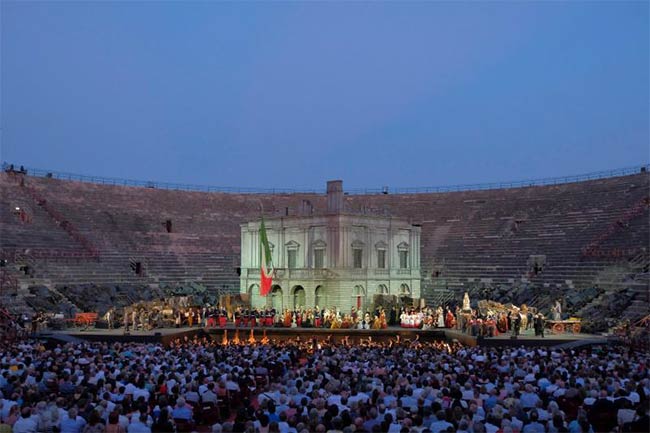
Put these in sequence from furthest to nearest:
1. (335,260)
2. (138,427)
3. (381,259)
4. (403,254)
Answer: (403,254) < (381,259) < (335,260) < (138,427)

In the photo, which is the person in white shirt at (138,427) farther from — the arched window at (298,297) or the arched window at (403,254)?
the arched window at (403,254)

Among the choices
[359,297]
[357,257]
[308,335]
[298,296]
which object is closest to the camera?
[308,335]

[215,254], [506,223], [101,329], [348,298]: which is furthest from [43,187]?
[506,223]

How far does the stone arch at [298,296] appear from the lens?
47.1 metres

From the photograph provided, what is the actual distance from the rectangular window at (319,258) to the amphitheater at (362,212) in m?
4.34

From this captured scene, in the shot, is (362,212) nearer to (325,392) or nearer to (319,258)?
(319,258)

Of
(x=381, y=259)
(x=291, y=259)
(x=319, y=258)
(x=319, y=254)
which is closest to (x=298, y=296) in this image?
(x=291, y=259)

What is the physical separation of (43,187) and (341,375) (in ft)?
156

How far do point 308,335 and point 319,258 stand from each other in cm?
842

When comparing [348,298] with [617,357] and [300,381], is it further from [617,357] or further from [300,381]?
[300,381]

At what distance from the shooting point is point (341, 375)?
18.1m

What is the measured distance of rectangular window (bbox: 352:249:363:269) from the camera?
4669cm

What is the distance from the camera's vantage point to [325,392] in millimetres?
15609

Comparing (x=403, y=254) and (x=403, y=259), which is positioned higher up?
(x=403, y=254)
